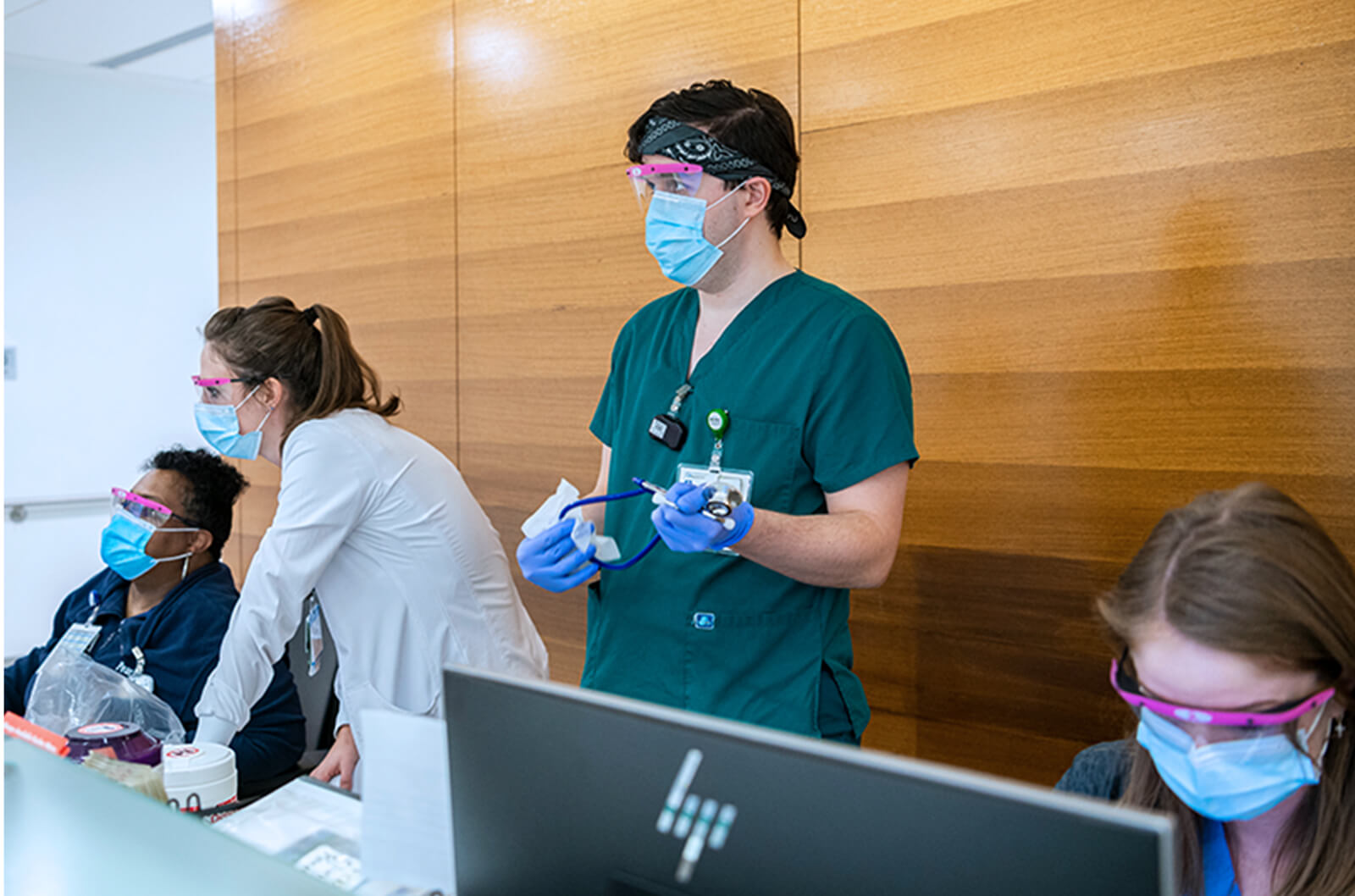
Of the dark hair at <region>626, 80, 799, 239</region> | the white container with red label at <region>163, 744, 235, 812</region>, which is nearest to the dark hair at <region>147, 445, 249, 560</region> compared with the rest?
the white container with red label at <region>163, 744, 235, 812</region>

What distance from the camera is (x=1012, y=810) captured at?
22.1 inches

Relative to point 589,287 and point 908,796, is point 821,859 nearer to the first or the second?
point 908,796

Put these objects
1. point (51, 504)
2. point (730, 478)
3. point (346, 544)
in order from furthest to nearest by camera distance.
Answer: point (51, 504) → point (346, 544) → point (730, 478)

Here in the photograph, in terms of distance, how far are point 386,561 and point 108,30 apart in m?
3.61

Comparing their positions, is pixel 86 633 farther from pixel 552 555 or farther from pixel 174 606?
pixel 552 555

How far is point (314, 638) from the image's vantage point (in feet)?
6.28

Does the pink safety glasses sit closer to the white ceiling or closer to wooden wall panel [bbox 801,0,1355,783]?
wooden wall panel [bbox 801,0,1355,783]

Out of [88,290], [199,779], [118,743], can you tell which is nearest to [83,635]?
[118,743]

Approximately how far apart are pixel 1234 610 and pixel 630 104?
1.83 metres

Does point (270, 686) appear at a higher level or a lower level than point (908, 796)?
lower

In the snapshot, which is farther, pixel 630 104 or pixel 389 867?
pixel 630 104

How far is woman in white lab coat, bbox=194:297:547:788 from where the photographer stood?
168 cm

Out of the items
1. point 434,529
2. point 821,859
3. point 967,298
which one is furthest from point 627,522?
point 821,859

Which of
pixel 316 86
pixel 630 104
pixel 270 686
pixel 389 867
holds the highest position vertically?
pixel 316 86
